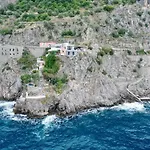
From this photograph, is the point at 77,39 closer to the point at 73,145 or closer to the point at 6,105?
the point at 6,105

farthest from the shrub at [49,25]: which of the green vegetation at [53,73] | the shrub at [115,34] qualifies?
the shrub at [115,34]

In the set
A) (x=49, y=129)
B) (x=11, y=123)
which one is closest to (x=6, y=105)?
(x=11, y=123)

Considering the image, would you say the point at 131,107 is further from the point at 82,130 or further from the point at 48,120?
the point at 48,120

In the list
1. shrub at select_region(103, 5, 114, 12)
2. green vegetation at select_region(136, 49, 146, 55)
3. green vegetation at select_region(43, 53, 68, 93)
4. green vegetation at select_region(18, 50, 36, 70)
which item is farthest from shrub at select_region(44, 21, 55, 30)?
green vegetation at select_region(136, 49, 146, 55)

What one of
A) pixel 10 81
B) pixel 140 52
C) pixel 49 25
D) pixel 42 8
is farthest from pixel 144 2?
pixel 10 81

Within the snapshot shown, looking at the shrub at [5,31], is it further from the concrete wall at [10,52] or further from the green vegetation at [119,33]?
the green vegetation at [119,33]

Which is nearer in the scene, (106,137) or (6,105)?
(106,137)
